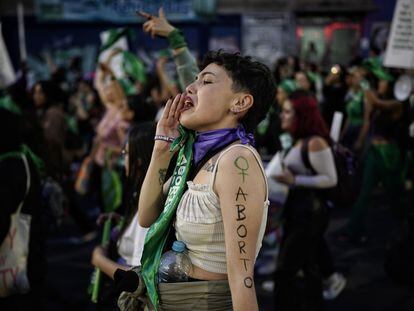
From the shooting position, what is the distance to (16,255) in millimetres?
3027

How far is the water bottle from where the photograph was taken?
1.85 m

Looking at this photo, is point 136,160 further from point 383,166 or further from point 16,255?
point 383,166

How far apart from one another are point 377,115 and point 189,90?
4962 millimetres

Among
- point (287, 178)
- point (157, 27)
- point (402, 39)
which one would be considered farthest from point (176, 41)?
point (402, 39)

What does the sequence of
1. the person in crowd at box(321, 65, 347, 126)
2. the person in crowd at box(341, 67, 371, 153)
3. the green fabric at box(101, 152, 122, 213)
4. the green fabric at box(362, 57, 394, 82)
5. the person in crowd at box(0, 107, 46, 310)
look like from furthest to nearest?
1. the person in crowd at box(321, 65, 347, 126)
2. the person in crowd at box(341, 67, 371, 153)
3. the green fabric at box(362, 57, 394, 82)
4. the green fabric at box(101, 152, 122, 213)
5. the person in crowd at box(0, 107, 46, 310)

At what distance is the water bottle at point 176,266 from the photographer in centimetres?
185

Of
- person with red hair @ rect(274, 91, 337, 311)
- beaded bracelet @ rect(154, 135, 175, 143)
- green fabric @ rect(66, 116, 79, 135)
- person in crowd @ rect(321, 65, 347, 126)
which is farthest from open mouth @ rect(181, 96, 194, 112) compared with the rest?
person in crowd @ rect(321, 65, 347, 126)

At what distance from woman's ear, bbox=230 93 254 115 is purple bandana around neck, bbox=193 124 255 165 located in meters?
0.06

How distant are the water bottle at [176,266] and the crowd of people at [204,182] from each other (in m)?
0.02

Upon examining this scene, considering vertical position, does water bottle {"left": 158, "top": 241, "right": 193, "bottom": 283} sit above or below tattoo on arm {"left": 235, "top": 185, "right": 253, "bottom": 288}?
below

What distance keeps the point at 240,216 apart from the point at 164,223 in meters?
0.28

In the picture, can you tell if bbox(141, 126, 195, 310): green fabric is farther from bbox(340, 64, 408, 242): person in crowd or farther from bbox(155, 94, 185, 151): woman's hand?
bbox(340, 64, 408, 242): person in crowd

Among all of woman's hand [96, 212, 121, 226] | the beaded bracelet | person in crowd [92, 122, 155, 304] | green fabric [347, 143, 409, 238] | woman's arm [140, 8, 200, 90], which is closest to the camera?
the beaded bracelet

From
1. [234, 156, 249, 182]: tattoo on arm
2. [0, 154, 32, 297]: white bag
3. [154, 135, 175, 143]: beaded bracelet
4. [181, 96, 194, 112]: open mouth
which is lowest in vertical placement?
[0, 154, 32, 297]: white bag
